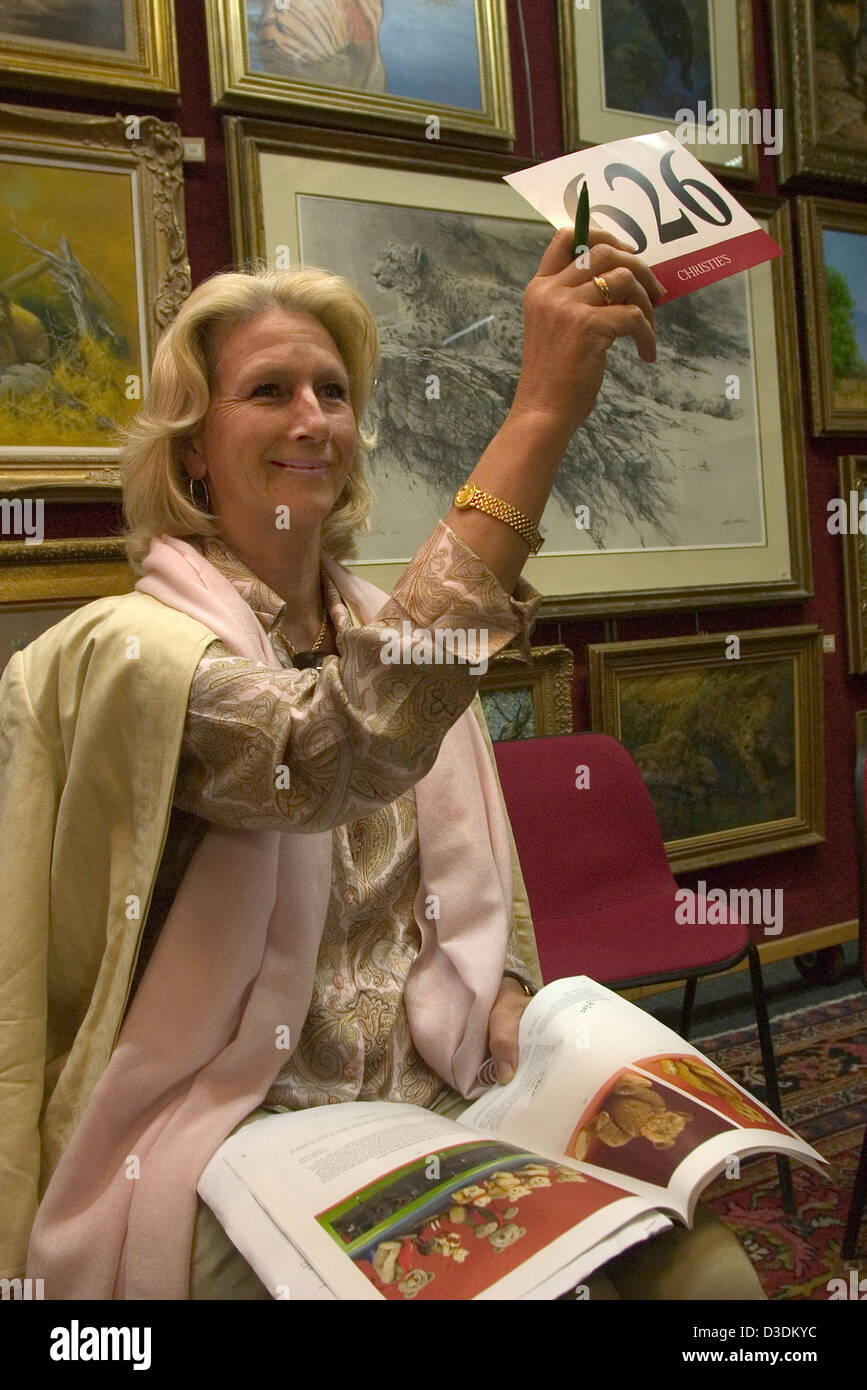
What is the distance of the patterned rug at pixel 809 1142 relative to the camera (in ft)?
6.91

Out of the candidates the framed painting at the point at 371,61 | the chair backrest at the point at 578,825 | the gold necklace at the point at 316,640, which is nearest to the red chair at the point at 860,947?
the chair backrest at the point at 578,825

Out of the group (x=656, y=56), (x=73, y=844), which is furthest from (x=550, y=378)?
(x=656, y=56)

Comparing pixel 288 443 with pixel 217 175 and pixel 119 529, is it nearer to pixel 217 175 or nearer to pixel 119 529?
pixel 119 529

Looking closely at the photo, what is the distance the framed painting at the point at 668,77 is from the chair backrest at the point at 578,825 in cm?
182

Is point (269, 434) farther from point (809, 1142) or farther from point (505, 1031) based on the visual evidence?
point (809, 1142)

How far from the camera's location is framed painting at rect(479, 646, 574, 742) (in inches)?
117

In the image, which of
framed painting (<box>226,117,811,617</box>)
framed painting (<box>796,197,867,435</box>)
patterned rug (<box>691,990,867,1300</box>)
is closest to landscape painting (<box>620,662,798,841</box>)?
framed painting (<box>226,117,811,617</box>)

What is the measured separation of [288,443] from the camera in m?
1.33

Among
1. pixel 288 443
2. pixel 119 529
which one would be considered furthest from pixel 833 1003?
pixel 288 443

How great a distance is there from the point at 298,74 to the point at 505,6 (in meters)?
0.73

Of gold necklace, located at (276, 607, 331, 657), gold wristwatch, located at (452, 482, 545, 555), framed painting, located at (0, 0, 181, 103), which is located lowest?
gold necklace, located at (276, 607, 331, 657)

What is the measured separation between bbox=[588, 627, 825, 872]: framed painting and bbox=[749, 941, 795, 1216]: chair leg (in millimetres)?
898

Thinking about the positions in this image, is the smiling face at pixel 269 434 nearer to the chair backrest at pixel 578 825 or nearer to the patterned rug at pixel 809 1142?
the chair backrest at pixel 578 825

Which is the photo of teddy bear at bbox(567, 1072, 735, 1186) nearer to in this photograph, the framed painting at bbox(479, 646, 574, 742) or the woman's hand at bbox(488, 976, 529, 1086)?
the woman's hand at bbox(488, 976, 529, 1086)
